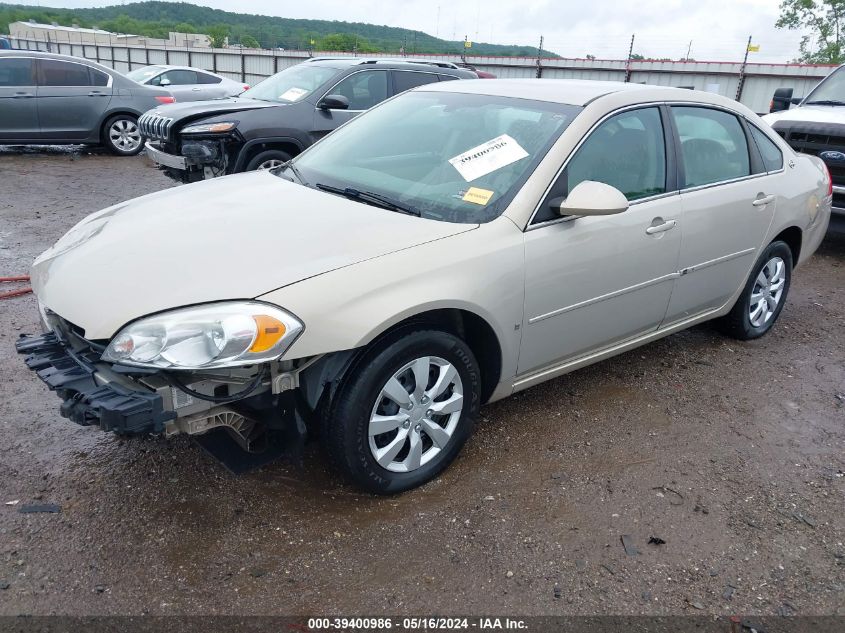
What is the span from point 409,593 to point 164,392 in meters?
1.13

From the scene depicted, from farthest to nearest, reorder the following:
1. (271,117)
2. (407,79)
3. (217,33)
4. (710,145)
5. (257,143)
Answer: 1. (217,33)
2. (407,79)
3. (271,117)
4. (257,143)
5. (710,145)

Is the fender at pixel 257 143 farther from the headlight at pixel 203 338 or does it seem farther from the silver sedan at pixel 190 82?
the silver sedan at pixel 190 82

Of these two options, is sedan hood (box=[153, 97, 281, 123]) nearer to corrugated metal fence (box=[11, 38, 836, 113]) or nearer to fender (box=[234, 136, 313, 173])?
fender (box=[234, 136, 313, 173])

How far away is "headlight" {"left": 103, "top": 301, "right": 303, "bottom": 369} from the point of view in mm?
2449

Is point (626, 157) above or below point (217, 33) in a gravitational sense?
below

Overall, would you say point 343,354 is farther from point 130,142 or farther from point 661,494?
point 130,142

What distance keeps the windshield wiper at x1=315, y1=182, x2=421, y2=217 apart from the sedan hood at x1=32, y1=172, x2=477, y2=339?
0.06 metres

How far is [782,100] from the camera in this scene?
8.58 m

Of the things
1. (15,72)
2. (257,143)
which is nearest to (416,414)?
(257,143)

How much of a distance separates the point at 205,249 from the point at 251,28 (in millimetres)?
54247

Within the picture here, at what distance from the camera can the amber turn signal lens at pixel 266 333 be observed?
8.12 feet

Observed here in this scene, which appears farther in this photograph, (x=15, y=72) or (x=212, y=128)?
(x=15, y=72)

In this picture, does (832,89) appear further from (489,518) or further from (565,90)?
(489,518)

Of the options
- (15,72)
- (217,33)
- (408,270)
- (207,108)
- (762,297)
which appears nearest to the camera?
(408,270)
